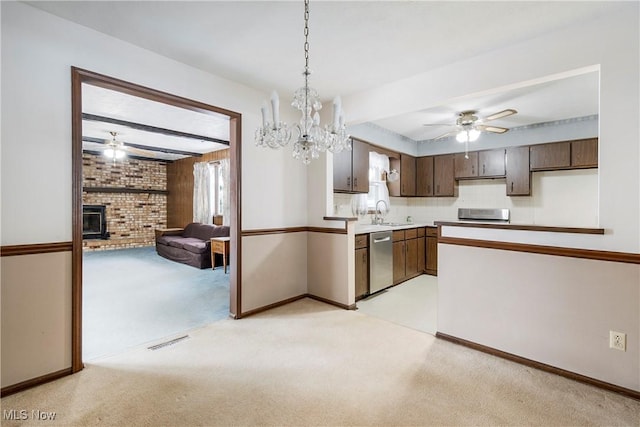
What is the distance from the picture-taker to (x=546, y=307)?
7.44 ft

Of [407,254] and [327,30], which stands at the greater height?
[327,30]

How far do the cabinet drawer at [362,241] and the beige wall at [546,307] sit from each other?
44.7 inches

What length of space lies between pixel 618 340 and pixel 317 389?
79.9 inches

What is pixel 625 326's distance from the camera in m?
1.97

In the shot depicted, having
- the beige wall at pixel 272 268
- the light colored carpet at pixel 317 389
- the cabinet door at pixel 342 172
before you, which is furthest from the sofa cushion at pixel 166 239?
the light colored carpet at pixel 317 389

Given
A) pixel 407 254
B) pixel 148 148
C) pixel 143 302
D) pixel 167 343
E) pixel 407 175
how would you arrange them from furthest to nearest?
1. pixel 148 148
2. pixel 407 175
3. pixel 407 254
4. pixel 143 302
5. pixel 167 343

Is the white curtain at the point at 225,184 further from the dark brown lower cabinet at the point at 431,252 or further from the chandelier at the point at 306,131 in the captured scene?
the chandelier at the point at 306,131

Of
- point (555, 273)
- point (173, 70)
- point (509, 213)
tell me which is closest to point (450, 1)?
point (555, 273)

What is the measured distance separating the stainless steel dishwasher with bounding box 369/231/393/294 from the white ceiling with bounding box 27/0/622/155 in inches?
78.8

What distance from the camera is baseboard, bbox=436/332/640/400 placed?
197 centimetres

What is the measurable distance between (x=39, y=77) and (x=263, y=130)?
161 cm

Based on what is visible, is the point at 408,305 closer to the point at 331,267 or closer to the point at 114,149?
the point at 331,267

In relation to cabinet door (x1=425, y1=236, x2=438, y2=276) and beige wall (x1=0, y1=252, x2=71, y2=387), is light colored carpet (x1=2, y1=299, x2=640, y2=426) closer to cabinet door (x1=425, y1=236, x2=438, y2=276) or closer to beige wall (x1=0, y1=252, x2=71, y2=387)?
beige wall (x1=0, y1=252, x2=71, y2=387)

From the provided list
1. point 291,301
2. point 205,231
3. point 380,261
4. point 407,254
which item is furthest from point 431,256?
point 205,231
